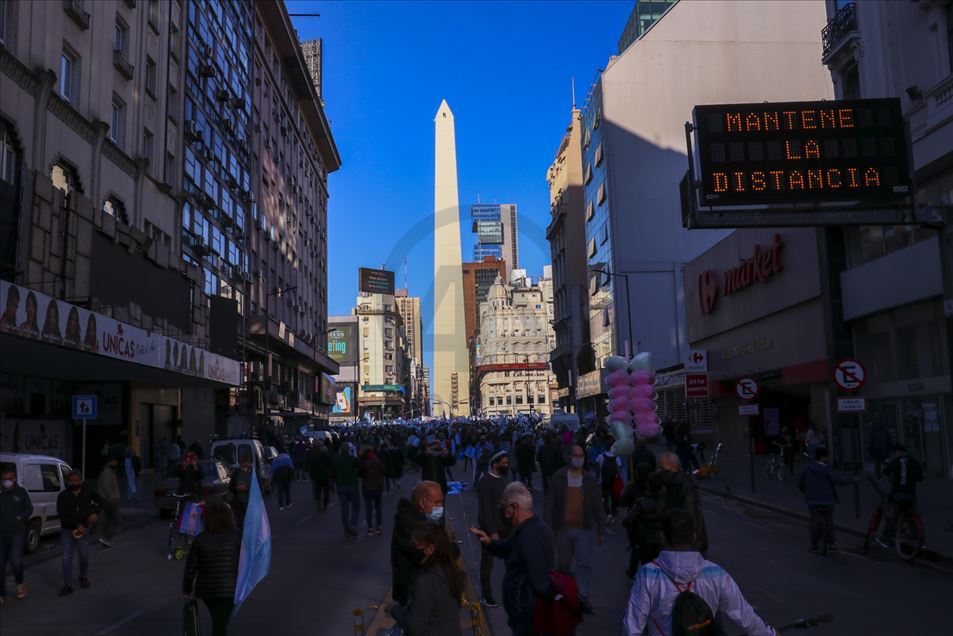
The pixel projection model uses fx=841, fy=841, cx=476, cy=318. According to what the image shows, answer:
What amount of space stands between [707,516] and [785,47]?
49.2 m

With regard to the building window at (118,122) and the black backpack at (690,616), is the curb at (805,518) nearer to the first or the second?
the black backpack at (690,616)

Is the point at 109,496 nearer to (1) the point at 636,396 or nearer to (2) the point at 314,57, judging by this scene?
(1) the point at 636,396

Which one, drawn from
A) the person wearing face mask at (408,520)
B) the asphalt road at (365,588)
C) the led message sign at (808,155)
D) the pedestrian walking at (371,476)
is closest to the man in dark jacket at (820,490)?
the asphalt road at (365,588)

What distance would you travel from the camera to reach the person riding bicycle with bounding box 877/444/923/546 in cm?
1192

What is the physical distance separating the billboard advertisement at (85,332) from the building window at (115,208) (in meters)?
5.98

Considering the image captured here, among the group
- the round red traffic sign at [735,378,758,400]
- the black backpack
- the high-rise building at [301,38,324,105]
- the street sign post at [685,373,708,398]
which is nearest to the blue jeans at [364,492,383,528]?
the round red traffic sign at [735,378,758,400]

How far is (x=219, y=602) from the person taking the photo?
673 cm

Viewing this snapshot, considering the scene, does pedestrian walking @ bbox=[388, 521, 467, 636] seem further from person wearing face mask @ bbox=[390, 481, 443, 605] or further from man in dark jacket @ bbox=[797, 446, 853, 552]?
man in dark jacket @ bbox=[797, 446, 853, 552]

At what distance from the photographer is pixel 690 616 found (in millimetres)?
3990

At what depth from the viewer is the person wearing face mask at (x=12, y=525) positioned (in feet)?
33.5

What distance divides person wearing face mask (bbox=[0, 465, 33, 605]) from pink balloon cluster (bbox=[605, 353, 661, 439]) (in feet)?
51.7

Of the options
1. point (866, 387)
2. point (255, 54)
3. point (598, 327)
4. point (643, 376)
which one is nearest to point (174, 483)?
Answer: point (643, 376)

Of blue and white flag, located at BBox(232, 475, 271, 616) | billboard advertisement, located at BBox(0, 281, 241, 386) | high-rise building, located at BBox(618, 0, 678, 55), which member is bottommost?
blue and white flag, located at BBox(232, 475, 271, 616)

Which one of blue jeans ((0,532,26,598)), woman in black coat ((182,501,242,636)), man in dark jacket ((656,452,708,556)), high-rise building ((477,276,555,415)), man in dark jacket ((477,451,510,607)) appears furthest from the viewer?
high-rise building ((477,276,555,415))
